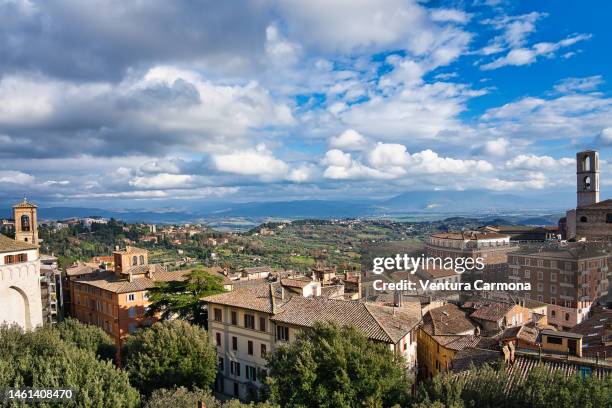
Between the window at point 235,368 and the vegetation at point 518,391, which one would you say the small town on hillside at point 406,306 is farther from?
the vegetation at point 518,391

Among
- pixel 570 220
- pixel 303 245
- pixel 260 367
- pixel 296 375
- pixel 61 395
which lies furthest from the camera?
pixel 303 245

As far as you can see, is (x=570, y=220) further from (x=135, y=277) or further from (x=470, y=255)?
(x=135, y=277)

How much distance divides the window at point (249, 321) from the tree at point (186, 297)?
5.78 metres

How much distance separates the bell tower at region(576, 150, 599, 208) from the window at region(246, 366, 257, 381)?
59.0 m

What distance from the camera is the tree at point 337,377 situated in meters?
20.6

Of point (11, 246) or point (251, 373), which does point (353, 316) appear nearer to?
point (251, 373)

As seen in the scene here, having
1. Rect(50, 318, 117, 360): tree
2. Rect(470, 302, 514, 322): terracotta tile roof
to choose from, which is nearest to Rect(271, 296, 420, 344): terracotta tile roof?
Rect(470, 302, 514, 322): terracotta tile roof

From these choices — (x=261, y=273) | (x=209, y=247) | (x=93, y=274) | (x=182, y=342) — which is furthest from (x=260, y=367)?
(x=209, y=247)

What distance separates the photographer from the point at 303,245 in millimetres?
177250

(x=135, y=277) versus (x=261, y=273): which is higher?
(x=135, y=277)

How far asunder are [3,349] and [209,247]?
122 metres

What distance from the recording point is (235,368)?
33.3 metres

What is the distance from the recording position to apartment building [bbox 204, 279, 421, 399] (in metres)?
28.8

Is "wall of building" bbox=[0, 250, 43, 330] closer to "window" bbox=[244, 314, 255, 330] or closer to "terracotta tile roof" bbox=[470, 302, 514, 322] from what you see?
"window" bbox=[244, 314, 255, 330]
